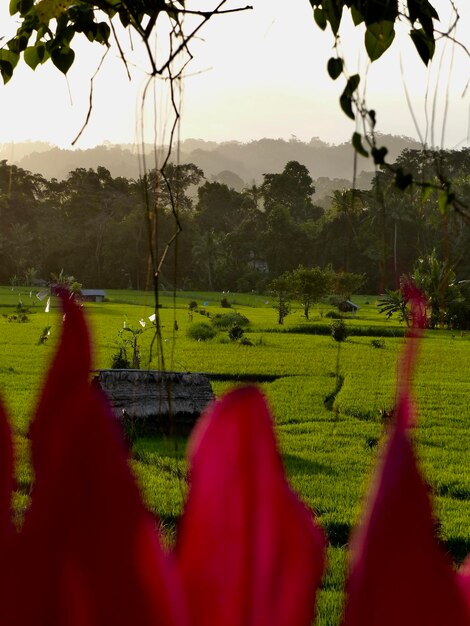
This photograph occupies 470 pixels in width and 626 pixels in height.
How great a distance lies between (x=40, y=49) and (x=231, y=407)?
1569mm

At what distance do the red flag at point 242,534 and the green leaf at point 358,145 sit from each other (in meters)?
0.81

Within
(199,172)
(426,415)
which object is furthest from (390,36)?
(199,172)

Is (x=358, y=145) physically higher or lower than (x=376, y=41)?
lower

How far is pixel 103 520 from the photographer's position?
11 cm

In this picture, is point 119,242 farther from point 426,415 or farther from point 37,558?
point 37,558

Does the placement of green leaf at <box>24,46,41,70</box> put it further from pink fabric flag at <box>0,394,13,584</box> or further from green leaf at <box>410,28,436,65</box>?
pink fabric flag at <box>0,394,13,584</box>

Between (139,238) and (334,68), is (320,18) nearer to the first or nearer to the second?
(334,68)

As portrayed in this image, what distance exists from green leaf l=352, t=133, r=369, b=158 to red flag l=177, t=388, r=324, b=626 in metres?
0.81

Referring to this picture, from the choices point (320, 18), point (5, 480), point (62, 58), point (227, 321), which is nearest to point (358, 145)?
point (320, 18)

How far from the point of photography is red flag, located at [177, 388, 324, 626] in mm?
113

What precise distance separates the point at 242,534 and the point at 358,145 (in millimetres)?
850

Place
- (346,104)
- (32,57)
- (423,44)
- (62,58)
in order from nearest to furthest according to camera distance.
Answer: (346,104)
(423,44)
(62,58)
(32,57)

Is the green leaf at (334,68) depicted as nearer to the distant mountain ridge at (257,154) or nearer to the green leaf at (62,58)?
the green leaf at (62,58)

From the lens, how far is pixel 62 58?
142 centimetres
